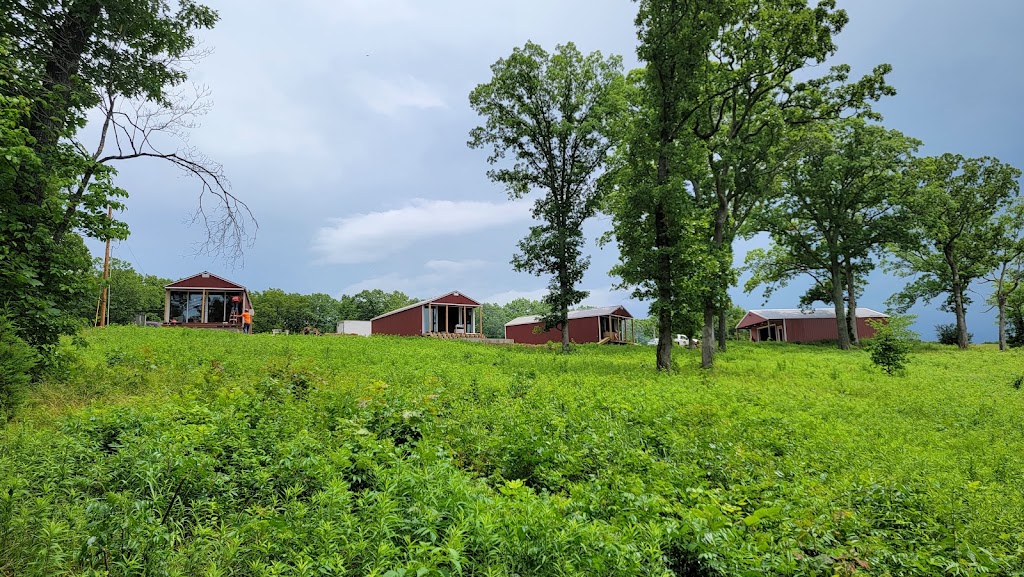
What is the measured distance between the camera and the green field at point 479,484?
3.09 m

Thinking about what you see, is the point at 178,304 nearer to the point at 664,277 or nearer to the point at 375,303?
the point at 664,277

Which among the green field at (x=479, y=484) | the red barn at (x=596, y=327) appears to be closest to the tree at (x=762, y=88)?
the green field at (x=479, y=484)

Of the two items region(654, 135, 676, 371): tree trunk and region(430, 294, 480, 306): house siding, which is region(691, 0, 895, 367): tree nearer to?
region(654, 135, 676, 371): tree trunk

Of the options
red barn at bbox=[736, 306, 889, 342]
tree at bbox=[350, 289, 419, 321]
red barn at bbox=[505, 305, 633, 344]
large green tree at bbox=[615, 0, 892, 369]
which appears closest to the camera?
large green tree at bbox=[615, 0, 892, 369]

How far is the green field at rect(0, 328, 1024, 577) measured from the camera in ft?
10.2

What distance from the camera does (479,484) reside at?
4.33m

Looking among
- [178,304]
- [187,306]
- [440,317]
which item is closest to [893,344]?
[440,317]

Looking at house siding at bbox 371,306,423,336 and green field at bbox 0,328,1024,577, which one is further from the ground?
house siding at bbox 371,306,423,336

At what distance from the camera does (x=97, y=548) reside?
2.97m

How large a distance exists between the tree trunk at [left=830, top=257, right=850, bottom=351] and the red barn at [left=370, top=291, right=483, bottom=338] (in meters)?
25.7

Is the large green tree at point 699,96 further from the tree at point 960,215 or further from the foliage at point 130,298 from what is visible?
the foliage at point 130,298

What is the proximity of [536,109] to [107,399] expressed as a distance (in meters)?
23.0

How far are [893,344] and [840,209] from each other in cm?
1974

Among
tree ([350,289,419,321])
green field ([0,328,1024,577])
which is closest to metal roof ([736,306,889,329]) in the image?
green field ([0,328,1024,577])
